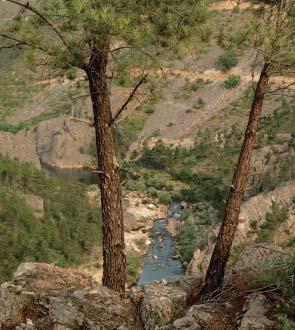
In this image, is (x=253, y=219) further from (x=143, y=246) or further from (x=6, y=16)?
(x=6, y=16)

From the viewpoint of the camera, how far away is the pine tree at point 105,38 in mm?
6812

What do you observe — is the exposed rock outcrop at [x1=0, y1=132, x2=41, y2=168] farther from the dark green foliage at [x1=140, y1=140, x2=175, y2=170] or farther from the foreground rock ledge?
the foreground rock ledge

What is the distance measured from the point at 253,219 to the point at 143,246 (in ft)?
34.5

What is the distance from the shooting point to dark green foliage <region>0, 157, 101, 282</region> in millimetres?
31209

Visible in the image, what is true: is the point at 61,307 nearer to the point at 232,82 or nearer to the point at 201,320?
the point at 201,320

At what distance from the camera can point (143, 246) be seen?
34.2 meters

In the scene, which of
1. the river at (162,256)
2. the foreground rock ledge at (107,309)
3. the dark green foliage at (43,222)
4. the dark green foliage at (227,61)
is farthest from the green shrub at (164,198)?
the foreground rock ledge at (107,309)

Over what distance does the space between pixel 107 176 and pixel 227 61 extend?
182 ft

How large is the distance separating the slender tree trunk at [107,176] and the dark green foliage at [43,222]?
21.0 meters

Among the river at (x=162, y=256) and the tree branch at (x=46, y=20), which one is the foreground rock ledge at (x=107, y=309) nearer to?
the tree branch at (x=46, y=20)

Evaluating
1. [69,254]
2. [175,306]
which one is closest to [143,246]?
[69,254]

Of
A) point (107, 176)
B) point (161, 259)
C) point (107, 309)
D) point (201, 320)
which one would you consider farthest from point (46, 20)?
point (161, 259)

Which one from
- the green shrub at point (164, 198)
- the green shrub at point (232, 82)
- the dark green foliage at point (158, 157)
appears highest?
the green shrub at point (232, 82)

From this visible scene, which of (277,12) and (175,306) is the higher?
(277,12)
